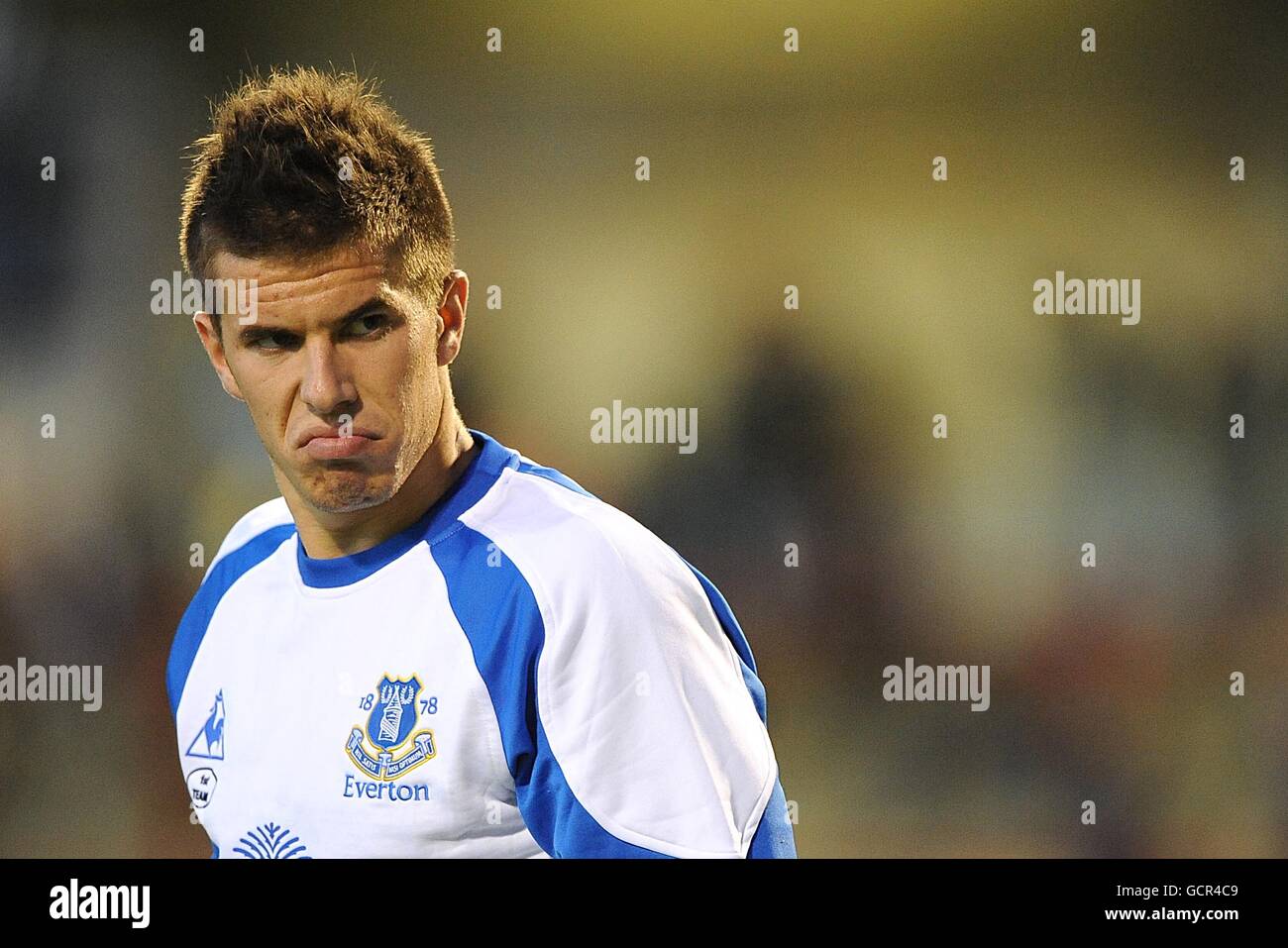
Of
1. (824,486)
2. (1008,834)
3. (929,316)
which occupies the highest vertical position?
(929,316)

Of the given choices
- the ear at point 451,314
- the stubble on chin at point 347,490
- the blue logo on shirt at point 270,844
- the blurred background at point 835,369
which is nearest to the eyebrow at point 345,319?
the ear at point 451,314

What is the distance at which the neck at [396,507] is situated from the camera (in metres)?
1.83

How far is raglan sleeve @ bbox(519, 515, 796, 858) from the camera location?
1.61 meters

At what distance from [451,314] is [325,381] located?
0.27 metres

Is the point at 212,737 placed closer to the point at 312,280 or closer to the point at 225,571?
the point at 225,571

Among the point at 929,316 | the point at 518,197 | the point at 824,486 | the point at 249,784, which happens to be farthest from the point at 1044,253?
the point at 249,784

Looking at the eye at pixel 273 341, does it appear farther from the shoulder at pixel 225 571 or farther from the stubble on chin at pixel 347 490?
the shoulder at pixel 225 571

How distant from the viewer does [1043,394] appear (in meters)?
2.83

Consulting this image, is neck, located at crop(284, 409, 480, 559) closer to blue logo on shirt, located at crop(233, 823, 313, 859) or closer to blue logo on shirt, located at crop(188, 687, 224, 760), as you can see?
blue logo on shirt, located at crop(188, 687, 224, 760)

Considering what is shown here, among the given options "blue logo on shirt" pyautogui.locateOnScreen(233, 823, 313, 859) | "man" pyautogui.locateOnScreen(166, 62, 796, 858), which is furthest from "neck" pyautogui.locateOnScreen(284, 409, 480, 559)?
"blue logo on shirt" pyautogui.locateOnScreen(233, 823, 313, 859)

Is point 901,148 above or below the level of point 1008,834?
above

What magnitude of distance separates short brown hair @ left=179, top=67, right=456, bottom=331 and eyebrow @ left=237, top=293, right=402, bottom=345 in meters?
0.06

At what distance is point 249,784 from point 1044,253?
2070mm

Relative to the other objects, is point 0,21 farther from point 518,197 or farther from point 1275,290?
point 1275,290
